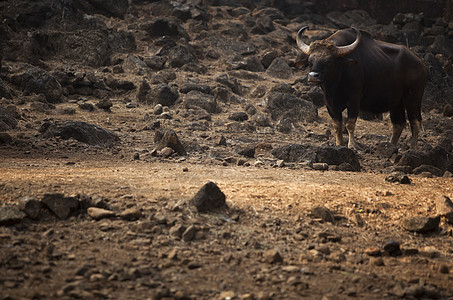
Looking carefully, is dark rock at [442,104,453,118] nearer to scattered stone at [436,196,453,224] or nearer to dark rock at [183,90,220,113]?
dark rock at [183,90,220,113]

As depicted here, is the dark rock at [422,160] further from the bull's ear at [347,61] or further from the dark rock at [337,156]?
the bull's ear at [347,61]

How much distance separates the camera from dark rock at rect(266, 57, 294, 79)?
1535 cm

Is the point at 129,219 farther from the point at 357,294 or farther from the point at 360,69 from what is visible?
the point at 360,69

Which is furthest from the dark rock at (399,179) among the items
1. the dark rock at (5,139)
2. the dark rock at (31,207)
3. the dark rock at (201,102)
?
the dark rock at (201,102)

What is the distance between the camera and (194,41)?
1686 cm

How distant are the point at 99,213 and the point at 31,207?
511 millimetres

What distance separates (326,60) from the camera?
835cm

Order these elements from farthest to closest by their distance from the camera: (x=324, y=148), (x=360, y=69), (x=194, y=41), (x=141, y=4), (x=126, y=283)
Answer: (x=141, y=4) → (x=194, y=41) → (x=360, y=69) → (x=324, y=148) → (x=126, y=283)

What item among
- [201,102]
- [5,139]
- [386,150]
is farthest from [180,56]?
[5,139]

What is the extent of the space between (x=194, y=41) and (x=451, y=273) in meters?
14.4

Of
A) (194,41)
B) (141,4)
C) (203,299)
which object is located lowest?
(203,299)

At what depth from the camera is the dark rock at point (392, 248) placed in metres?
3.74

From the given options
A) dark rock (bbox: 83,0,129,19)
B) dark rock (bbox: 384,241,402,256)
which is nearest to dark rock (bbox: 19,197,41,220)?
dark rock (bbox: 384,241,402,256)

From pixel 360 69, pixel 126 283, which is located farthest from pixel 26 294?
pixel 360 69
